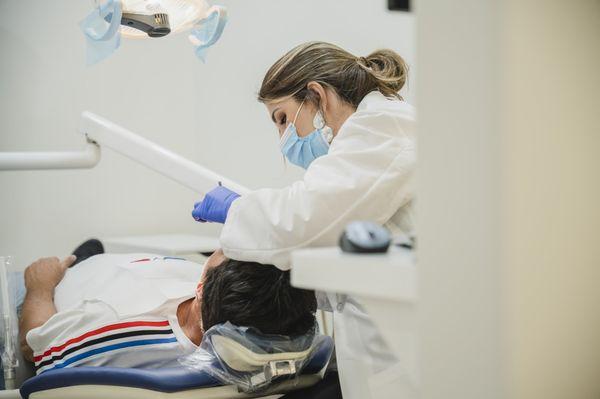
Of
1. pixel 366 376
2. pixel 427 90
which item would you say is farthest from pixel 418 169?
pixel 366 376

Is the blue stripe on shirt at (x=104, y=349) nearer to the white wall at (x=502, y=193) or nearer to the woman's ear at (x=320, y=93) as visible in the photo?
the woman's ear at (x=320, y=93)

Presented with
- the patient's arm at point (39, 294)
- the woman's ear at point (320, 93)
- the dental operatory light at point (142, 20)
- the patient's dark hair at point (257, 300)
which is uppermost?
the dental operatory light at point (142, 20)

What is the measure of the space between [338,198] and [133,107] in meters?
2.10

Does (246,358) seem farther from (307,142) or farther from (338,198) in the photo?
(307,142)

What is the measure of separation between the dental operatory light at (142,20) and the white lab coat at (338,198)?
531 mm

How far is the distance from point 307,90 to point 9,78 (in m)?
1.77

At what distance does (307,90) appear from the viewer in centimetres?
174

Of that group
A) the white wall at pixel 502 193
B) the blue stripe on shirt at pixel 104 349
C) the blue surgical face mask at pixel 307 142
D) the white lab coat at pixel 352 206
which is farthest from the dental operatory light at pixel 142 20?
the white wall at pixel 502 193

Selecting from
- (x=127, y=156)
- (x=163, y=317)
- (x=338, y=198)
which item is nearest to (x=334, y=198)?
(x=338, y=198)

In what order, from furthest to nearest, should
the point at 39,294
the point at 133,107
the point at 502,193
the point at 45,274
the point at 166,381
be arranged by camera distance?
1. the point at 133,107
2. the point at 45,274
3. the point at 39,294
4. the point at 166,381
5. the point at 502,193

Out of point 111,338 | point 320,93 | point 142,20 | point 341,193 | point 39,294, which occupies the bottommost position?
point 39,294

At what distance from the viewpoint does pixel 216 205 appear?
67.7 inches

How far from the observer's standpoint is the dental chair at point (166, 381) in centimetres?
139

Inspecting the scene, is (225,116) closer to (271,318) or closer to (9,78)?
(9,78)
